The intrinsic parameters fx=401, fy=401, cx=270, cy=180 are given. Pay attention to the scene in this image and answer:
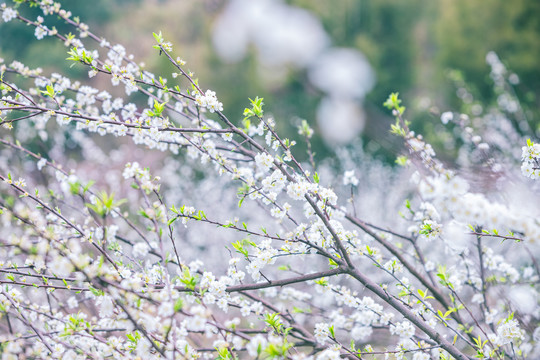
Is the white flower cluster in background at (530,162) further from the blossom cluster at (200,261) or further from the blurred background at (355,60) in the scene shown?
the blurred background at (355,60)

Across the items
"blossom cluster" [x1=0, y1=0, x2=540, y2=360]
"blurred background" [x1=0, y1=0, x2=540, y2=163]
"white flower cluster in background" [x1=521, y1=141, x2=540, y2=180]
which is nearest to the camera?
"blossom cluster" [x1=0, y1=0, x2=540, y2=360]

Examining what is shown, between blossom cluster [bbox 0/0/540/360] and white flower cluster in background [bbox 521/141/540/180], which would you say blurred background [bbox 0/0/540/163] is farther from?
white flower cluster in background [bbox 521/141/540/180]

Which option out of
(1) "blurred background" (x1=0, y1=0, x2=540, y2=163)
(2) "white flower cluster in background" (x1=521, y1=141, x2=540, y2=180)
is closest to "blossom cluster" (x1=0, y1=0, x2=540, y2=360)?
(2) "white flower cluster in background" (x1=521, y1=141, x2=540, y2=180)

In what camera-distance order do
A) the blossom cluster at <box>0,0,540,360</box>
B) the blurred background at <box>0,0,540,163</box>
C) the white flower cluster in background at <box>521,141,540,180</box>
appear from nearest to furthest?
the blossom cluster at <box>0,0,540,360</box> → the white flower cluster in background at <box>521,141,540,180</box> → the blurred background at <box>0,0,540,163</box>

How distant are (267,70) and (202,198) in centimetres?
644

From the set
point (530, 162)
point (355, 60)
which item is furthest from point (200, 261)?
point (355, 60)

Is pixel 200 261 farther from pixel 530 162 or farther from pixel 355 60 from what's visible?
pixel 355 60

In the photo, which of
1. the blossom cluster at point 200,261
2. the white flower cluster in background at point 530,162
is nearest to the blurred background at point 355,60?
the blossom cluster at point 200,261

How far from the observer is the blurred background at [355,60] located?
955 cm

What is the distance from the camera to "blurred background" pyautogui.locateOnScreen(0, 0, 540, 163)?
9.55 metres

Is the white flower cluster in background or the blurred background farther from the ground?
the blurred background

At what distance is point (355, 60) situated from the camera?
12617mm

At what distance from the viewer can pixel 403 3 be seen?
12.1 metres

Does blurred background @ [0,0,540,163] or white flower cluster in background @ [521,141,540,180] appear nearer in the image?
white flower cluster in background @ [521,141,540,180]
